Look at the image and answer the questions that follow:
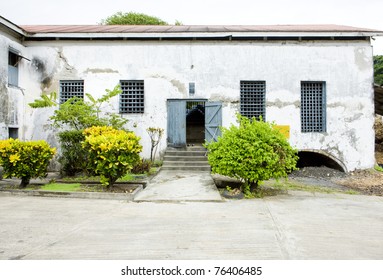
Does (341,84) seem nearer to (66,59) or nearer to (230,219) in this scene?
(230,219)

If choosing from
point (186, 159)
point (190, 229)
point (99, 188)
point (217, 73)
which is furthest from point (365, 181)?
point (99, 188)

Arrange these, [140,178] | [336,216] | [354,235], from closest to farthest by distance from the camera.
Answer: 1. [354,235]
2. [336,216]
3. [140,178]

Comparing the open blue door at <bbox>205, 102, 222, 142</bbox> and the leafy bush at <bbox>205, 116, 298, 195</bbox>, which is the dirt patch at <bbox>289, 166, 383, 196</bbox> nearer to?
the leafy bush at <bbox>205, 116, 298, 195</bbox>

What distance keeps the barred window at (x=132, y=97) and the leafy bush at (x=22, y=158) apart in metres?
4.82

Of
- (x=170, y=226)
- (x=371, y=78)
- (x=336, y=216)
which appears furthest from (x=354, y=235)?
(x=371, y=78)

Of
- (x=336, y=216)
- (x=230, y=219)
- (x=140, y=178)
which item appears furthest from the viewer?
(x=140, y=178)

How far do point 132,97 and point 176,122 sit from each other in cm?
225

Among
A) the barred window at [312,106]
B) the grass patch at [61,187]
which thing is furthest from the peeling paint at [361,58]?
the grass patch at [61,187]

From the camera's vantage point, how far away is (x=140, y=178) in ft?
30.2

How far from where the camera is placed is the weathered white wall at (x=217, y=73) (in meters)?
12.0

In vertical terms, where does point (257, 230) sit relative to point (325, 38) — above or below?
below

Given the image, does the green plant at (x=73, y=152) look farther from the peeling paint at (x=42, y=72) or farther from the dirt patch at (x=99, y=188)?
the peeling paint at (x=42, y=72)

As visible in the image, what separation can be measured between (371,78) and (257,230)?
424 inches

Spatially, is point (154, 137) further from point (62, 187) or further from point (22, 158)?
point (22, 158)
